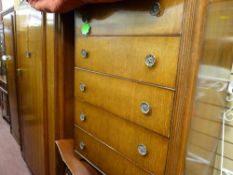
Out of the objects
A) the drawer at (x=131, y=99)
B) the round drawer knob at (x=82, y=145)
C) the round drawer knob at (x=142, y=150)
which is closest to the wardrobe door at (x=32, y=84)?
the round drawer knob at (x=82, y=145)

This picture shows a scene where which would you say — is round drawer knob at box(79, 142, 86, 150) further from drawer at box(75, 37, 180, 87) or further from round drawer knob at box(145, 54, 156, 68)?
round drawer knob at box(145, 54, 156, 68)

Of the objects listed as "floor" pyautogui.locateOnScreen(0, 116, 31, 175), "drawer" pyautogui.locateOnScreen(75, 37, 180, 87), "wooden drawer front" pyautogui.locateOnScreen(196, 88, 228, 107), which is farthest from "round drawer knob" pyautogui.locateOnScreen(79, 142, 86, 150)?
"floor" pyautogui.locateOnScreen(0, 116, 31, 175)

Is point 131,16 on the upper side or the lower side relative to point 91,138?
upper

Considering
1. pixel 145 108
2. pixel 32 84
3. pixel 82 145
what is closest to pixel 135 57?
pixel 145 108

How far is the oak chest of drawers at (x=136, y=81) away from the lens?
59 centimetres

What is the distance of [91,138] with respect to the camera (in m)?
1.00

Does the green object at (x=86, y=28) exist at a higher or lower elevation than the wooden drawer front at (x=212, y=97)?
higher

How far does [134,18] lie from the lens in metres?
0.71

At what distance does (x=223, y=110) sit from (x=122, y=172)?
0.55 meters

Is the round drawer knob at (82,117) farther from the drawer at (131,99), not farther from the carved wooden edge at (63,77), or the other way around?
the carved wooden edge at (63,77)

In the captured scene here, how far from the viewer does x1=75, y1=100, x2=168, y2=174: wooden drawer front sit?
0.68 m

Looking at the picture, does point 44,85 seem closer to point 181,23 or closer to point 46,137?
point 46,137

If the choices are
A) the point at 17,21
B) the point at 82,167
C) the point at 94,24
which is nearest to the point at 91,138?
the point at 82,167

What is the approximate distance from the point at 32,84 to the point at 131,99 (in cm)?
123
